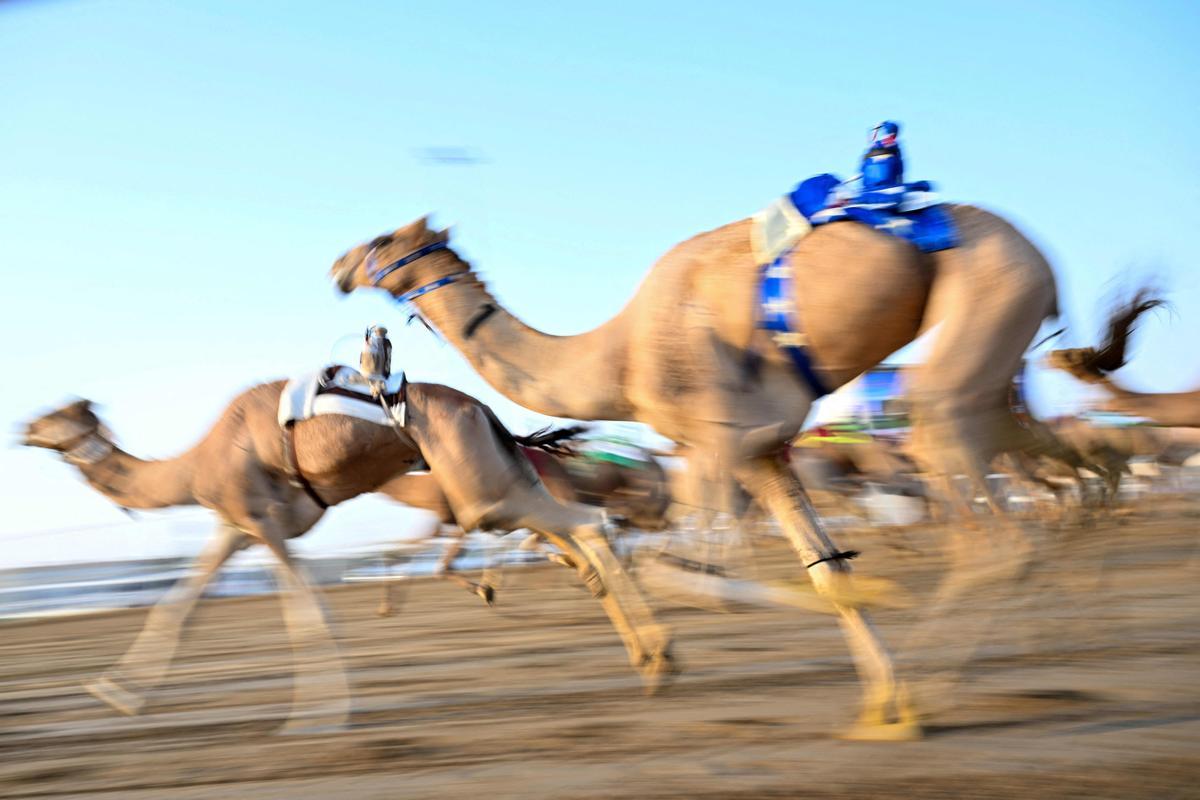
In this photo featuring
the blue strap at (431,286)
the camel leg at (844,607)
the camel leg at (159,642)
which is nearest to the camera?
the camel leg at (844,607)

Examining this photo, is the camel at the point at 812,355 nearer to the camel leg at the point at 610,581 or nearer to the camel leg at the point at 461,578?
the camel leg at the point at 610,581

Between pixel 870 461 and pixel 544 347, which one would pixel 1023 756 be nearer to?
pixel 544 347

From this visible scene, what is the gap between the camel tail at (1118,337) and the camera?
521 centimetres

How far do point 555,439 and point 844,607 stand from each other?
A: 4.52m

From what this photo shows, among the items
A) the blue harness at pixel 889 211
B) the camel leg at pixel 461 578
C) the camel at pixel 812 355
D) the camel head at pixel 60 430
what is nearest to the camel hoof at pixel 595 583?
the camel at pixel 812 355

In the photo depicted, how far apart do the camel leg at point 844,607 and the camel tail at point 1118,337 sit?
155 cm

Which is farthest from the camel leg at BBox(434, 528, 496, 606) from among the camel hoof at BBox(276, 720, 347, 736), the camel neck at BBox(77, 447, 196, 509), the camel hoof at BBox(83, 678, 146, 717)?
the camel hoof at BBox(276, 720, 347, 736)

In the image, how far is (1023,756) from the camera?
4117 millimetres

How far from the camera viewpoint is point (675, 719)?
5270 mm

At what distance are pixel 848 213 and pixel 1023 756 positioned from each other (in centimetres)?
212

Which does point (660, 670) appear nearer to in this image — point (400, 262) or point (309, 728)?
point (309, 728)

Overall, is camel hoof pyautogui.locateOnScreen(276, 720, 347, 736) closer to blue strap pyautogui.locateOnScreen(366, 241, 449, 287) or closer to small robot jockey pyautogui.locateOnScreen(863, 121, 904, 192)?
blue strap pyautogui.locateOnScreen(366, 241, 449, 287)

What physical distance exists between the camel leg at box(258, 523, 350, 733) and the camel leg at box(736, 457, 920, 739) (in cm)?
252

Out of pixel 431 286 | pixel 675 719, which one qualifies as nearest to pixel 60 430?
pixel 431 286
